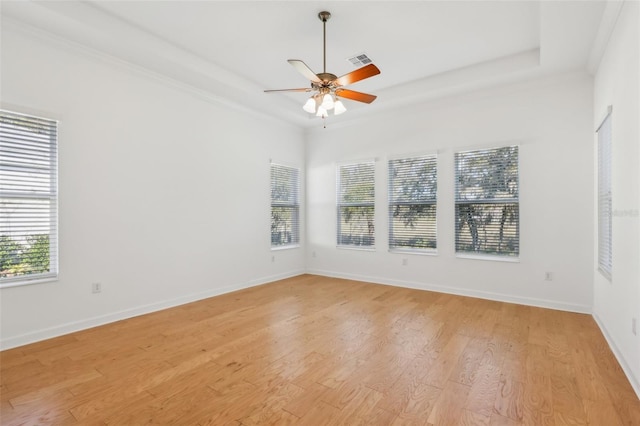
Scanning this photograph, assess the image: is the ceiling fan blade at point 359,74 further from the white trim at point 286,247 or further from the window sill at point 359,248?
the white trim at point 286,247

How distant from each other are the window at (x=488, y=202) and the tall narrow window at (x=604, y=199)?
91cm

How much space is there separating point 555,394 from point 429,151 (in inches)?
143

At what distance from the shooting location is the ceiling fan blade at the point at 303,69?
2793 millimetres

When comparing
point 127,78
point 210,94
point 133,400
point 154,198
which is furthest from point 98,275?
point 210,94

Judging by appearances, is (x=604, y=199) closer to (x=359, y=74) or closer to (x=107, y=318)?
(x=359, y=74)

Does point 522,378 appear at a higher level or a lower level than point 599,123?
lower

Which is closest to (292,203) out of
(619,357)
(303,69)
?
(303,69)

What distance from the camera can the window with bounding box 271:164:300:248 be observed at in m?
5.97

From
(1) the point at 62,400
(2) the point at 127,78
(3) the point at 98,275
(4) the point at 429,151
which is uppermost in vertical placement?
A: (2) the point at 127,78

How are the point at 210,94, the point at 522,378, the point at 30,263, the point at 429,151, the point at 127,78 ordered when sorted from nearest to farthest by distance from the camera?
the point at 522,378 → the point at 30,263 → the point at 127,78 → the point at 210,94 → the point at 429,151

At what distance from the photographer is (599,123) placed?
11.6 ft

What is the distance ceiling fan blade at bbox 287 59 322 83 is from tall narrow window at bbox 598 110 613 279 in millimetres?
2836

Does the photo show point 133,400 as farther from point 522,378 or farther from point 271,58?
point 271,58

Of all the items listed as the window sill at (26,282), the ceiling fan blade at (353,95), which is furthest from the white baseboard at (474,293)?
the window sill at (26,282)
